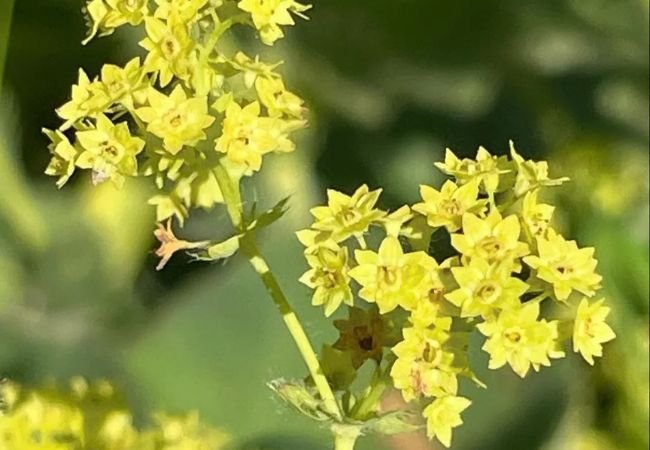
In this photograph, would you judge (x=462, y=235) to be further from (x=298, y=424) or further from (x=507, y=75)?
(x=507, y=75)

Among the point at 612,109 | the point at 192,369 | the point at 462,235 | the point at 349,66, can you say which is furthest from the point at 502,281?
the point at 612,109

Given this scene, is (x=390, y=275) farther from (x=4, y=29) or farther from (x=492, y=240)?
(x=4, y=29)

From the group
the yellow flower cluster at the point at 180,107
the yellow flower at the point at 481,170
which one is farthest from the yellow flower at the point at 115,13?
the yellow flower at the point at 481,170

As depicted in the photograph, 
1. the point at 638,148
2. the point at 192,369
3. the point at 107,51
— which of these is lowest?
the point at 638,148

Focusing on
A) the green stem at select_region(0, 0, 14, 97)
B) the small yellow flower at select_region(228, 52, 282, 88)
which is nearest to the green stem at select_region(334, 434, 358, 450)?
the small yellow flower at select_region(228, 52, 282, 88)

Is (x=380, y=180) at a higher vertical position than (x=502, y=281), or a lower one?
lower

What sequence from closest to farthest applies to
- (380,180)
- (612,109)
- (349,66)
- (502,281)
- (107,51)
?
1. (502,281)
2. (107,51)
3. (380,180)
4. (349,66)
5. (612,109)
